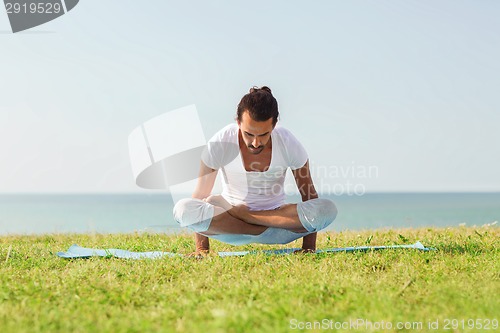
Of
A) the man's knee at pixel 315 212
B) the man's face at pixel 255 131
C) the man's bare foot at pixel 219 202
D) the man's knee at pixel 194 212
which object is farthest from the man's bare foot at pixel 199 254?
the man's face at pixel 255 131

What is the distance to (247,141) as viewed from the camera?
540 centimetres

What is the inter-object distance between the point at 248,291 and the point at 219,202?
206cm

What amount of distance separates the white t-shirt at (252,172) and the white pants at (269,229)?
1.04ft

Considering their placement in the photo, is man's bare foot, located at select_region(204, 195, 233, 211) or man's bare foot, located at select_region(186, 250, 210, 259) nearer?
man's bare foot, located at select_region(186, 250, 210, 259)

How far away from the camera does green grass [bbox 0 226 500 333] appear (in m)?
3.27

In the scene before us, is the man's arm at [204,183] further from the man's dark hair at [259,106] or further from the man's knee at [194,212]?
the man's dark hair at [259,106]

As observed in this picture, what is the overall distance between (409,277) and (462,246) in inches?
81.6

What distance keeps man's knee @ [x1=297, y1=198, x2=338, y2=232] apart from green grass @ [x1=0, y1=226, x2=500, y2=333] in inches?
14.8

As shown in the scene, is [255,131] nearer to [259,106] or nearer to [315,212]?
[259,106]

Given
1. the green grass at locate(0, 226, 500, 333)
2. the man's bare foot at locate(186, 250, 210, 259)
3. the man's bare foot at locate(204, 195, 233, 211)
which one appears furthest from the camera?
the man's bare foot at locate(204, 195, 233, 211)

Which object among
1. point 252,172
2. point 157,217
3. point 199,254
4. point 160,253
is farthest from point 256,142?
point 157,217

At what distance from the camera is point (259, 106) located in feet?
17.1

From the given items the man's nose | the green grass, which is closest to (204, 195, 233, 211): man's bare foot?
the green grass

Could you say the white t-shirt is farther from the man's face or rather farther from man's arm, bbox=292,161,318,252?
the man's face
